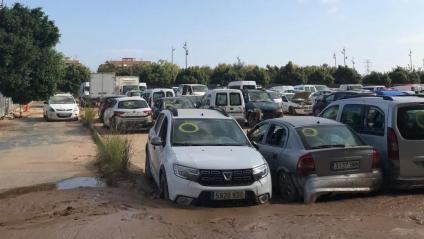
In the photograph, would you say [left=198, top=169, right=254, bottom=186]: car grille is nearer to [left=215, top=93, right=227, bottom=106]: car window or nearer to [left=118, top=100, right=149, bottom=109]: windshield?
[left=215, top=93, right=227, bottom=106]: car window

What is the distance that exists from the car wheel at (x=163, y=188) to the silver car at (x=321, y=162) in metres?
1.87

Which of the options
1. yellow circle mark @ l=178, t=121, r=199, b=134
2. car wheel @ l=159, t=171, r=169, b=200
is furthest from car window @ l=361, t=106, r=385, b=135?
car wheel @ l=159, t=171, r=169, b=200

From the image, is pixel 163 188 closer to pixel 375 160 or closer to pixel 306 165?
pixel 306 165

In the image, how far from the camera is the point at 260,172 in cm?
816

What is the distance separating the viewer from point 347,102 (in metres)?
10.4

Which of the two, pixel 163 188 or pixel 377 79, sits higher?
pixel 377 79

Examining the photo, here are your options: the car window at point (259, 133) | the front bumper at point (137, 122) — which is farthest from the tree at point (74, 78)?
the car window at point (259, 133)

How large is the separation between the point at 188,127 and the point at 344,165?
8.89 feet

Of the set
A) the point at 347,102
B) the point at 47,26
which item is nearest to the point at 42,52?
the point at 47,26

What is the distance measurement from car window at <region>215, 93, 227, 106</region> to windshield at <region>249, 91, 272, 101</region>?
2.78 metres

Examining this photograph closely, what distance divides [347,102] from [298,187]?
2.76 metres

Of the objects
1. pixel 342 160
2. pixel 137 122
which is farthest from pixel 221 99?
pixel 342 160

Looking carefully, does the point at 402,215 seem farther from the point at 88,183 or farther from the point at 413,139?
the point at 88,183

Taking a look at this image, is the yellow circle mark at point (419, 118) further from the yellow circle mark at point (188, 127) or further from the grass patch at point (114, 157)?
the grass patch at point (114, 157)
